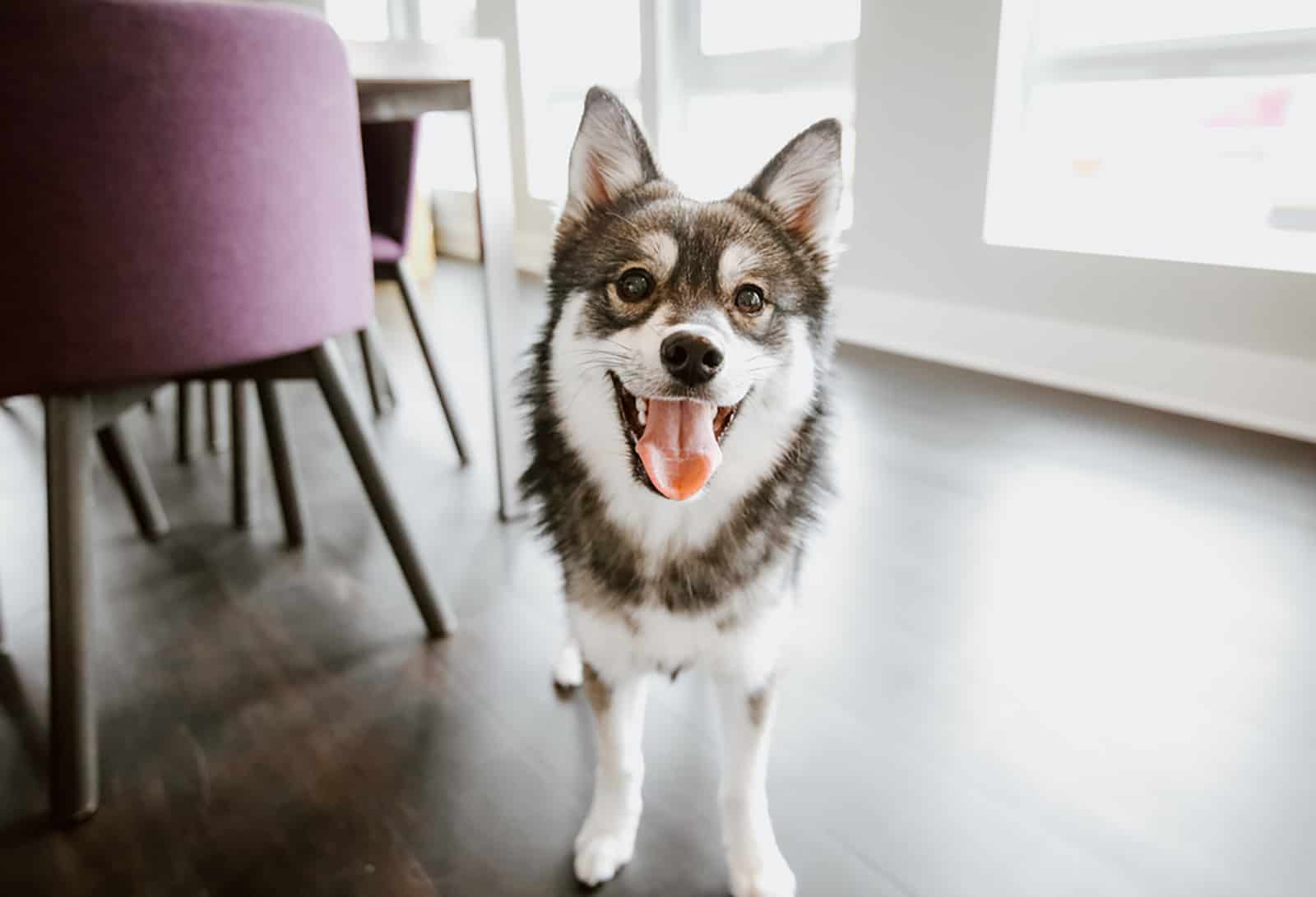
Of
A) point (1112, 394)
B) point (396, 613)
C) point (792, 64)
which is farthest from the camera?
point (792, 64)

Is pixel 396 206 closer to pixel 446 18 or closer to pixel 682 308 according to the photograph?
pixel 682 308

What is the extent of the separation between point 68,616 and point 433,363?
52.0 inches

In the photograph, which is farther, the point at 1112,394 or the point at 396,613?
the point at 1112,394

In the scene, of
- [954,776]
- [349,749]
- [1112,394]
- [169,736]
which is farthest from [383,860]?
[1112,394]

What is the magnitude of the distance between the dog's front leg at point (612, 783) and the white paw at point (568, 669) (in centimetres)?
32

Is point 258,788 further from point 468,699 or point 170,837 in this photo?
point 468,699

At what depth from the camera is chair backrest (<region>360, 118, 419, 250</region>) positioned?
2436 millimetres

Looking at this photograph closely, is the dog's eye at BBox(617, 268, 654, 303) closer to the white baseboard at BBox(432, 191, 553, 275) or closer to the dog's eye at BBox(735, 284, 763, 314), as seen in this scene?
the dog's eye at BBox(735, 284, 763, 314)

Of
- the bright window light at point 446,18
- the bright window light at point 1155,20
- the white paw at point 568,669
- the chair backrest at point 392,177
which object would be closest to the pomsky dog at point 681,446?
the white paw at point 568,669

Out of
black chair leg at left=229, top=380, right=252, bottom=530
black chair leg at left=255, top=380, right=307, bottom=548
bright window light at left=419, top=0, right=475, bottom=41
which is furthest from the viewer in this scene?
bright window light at left=419, top=0, right=475, bottom=41

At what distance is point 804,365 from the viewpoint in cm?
99

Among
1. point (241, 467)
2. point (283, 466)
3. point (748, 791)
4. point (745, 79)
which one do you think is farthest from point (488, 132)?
point (745, 79)

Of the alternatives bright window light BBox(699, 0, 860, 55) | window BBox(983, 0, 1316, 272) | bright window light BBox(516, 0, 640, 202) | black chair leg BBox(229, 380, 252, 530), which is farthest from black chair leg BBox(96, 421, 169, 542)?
bright window light BBox(516, 0, 640, 202)

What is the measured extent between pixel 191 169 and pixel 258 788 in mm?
859
